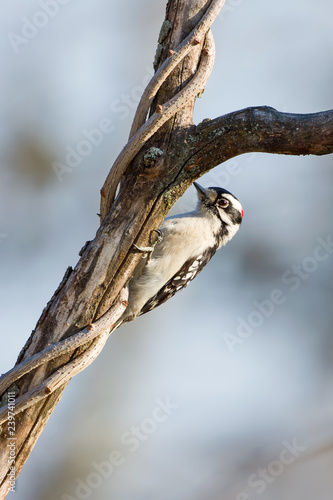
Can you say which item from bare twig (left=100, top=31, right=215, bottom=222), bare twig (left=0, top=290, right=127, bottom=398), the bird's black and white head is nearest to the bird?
the bird's black and white head

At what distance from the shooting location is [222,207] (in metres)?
4.10

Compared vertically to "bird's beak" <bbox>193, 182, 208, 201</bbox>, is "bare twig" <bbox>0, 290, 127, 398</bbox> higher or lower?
lower

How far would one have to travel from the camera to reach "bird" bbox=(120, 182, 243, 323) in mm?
3529

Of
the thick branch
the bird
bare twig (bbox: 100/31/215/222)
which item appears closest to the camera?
the thick branch

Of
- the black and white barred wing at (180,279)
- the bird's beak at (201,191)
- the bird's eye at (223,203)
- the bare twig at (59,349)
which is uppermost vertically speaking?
the bird's beak at (201,191)

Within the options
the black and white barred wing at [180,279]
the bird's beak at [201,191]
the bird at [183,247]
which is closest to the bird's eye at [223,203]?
the bird at [183,247]

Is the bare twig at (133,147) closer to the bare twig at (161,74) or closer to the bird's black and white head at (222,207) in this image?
the bare twig at (161,74)

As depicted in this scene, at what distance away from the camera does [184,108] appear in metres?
2.21

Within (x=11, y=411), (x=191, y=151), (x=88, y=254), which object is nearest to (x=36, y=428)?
(x=11, y=411)

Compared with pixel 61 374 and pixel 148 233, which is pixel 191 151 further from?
pixel 61 374

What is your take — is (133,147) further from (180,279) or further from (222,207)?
(222,207)

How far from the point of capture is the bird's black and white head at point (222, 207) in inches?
161

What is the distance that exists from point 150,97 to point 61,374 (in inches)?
43.8

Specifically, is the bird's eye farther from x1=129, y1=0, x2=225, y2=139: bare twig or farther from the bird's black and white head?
x1=129, y1=0, x2=225, y2=139: bare twig
